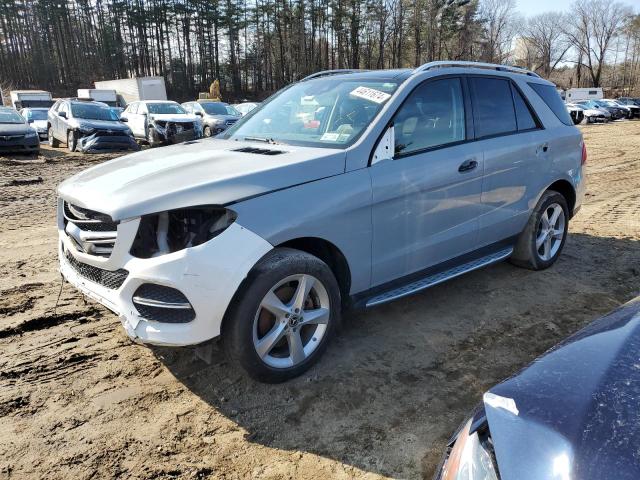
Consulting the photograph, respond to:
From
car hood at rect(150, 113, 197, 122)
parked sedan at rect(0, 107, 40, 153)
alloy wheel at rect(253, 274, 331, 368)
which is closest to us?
alloy wheel at rect(253, 274, 331, 368)

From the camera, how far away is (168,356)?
11.1 feet

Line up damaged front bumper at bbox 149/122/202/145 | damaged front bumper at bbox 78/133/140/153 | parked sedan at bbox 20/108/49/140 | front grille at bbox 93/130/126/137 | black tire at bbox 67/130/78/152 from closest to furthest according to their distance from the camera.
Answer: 1. damaged front bumper at bbox 78/133/140/153
2. front grille at bbox 93/130/126/137
3. black tire at bbox 67/130/78/152
4. damaged front bumper at bbox 149/122/202/145
5. parked sedan at bbox 20/108/49/140

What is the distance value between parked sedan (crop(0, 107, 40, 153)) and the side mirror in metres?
14.0

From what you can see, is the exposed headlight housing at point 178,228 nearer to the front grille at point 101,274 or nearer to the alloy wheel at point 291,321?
the front grille at point 101,274

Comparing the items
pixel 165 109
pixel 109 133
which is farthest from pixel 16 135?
pixel 165 109

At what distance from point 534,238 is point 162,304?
147 inches

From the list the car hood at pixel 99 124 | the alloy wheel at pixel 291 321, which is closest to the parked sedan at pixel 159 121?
the car hood at pixel 99 124

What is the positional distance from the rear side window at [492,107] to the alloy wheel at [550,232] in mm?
1052

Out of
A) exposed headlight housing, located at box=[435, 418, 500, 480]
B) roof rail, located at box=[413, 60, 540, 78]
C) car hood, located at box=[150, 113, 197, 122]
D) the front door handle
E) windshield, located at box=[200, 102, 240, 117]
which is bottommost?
exposed headlight housing, located at box=[435, 418, 500, 480]

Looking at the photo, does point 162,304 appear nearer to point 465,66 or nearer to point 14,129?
point 465,66

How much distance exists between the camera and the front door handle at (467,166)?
3791 mm

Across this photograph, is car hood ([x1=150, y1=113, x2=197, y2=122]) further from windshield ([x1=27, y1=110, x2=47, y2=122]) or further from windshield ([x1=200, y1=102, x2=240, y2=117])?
windshield ([x1=27, y1=110, x2=47, y2=122])

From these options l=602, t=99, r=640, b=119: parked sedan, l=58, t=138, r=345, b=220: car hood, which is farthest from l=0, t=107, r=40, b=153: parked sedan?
l=602, t=99, r=640, b=119: parked sedan

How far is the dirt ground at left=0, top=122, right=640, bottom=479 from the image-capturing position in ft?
8.15
